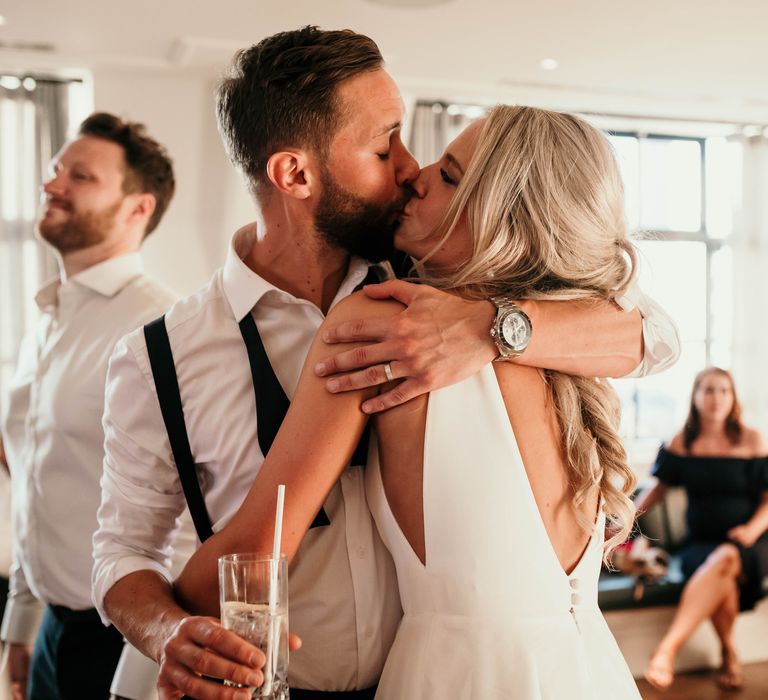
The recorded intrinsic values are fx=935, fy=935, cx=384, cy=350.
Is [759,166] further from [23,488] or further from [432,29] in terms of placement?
[23,488]

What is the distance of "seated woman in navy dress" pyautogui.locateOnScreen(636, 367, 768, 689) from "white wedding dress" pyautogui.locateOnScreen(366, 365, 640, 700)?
154 inches

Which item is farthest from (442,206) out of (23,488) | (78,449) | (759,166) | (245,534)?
(759,166)

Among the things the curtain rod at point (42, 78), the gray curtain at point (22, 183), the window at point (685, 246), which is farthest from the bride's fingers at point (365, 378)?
the window at point (685, 246)

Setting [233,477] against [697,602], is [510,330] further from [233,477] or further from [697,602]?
[697,602]

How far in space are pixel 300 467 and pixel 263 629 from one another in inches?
10.2

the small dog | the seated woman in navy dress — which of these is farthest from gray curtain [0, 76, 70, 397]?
the seated woman in navy dress

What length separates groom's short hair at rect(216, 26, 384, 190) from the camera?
1.59 meters

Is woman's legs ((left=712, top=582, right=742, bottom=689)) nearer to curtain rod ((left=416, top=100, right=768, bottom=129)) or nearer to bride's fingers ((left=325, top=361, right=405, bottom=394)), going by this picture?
curtain rod ((left=416, top=100, right=768, bottom=129))

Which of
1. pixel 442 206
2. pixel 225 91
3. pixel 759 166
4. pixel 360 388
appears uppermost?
pixel 759 166

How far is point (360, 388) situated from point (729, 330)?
7.56 metres

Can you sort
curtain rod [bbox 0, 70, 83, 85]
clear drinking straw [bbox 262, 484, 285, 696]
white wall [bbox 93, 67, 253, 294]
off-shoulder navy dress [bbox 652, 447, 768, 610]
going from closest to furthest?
clear drinking straw [bbox 262, 484, 285, 696] < off-shoulder navy dress [bbox 652, 447, 768, 610] < white wall [bbox 93, 67, 253, 294] < curtain rod [bbox 0, 70, 83, 85]

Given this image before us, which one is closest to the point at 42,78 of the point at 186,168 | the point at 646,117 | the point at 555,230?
the point at 186,168

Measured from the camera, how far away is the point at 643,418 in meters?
8.19

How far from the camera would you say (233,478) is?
151 centimetres
